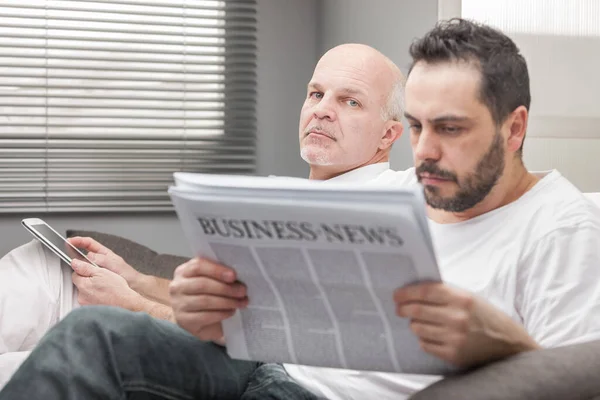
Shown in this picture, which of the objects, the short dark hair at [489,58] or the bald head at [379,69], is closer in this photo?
the short dark hair at [489,58]

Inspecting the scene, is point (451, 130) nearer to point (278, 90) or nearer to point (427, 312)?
point (427, 312)

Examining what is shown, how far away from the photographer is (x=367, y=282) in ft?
3.29

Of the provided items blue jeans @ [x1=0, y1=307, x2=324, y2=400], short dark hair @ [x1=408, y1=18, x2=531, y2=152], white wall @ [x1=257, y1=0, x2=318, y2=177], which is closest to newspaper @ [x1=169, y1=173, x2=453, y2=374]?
blue jeans @ [x1=0, y1=307, x2=324, y2=400]

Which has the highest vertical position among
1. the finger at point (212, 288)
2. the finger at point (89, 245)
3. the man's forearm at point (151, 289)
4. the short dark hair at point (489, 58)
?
the short dark hair at point (489, 58)

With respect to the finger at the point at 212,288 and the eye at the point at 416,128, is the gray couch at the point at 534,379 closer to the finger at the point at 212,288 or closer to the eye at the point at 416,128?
the finger at the point at 212,288

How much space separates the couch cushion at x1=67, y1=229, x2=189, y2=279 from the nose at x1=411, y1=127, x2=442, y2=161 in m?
1.50

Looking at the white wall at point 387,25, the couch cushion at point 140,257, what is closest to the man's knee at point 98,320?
the couch cushion at point 140,257

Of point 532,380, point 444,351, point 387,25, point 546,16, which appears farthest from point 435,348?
point 387,25

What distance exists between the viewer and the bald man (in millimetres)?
2238

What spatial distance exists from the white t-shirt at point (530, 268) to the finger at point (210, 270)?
14.6 inches

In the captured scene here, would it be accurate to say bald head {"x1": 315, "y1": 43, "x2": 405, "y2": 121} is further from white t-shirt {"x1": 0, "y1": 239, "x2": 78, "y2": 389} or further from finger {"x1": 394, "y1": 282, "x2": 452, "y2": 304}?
finger {"x1": 394, "y1": 282, "x2": 452, "y2": 304}

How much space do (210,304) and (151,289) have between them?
138 cm

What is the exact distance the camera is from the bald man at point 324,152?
88.1 inches

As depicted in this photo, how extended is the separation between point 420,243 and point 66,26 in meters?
2.70
